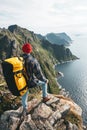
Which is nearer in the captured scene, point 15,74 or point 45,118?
point 15,74

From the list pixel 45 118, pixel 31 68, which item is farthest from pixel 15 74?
pixel 45 118

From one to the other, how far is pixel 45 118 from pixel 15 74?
539 cm

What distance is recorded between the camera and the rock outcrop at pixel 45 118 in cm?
2092

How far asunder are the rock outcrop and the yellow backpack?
3.42 m

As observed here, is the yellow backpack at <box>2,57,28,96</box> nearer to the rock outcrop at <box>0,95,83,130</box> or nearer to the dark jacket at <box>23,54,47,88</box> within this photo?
the dark jacket at <box>23,54,47,88</box>

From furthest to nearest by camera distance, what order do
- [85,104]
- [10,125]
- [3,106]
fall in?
[85,104]
[3,106]
[10,125]

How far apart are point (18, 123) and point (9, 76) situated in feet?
16.3

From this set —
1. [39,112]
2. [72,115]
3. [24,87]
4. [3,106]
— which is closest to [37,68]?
[24,87]

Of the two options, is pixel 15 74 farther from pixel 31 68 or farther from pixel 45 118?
pixel 45 118

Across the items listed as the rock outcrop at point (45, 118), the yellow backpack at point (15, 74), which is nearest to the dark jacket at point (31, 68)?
the yellow backpack at point (15, 74)

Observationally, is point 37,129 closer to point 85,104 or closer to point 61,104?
point 61,104

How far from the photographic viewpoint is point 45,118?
21.5 m

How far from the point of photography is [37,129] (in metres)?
20.6

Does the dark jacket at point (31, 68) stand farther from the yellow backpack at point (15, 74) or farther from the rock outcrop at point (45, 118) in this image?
the rock outcrop at point (45, 118)
